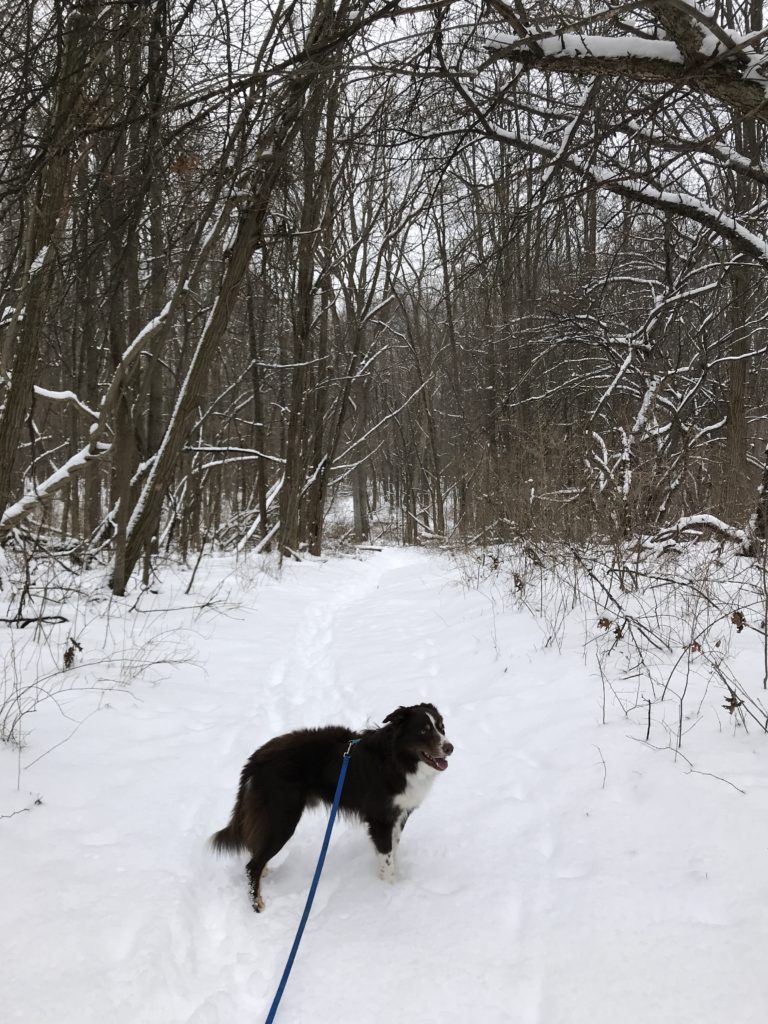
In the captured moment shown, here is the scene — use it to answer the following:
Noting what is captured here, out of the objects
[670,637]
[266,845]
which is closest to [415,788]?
[266,845]

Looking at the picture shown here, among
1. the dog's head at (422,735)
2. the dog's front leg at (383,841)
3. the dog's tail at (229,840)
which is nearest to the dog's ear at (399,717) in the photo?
Result: the dog's head at (422,735)

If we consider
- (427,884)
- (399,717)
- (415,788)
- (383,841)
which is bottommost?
(427,884)

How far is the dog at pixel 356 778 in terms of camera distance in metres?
2.51

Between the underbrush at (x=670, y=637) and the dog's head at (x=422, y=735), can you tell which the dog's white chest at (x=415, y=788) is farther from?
the underbrush at (x=670, y=637)

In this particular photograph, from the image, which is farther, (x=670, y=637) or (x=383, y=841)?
(x=670, y=637)

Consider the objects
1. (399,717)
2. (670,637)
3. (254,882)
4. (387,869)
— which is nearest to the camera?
(254,882)

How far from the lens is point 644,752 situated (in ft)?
9.67

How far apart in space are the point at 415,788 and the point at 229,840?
0.85 metres

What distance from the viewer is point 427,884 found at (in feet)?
8.29

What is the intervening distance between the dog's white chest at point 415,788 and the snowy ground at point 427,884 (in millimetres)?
295

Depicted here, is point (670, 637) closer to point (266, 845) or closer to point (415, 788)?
point (415, 788)

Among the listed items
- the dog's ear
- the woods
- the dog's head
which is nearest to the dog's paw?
the dog's head

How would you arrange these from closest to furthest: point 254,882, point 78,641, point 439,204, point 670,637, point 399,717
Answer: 1. point 254,882
2. point 399,717
3. point 439,204
4. point 670,637
5. point 78,641

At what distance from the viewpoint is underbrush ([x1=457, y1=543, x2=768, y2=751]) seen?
318 centimetres
